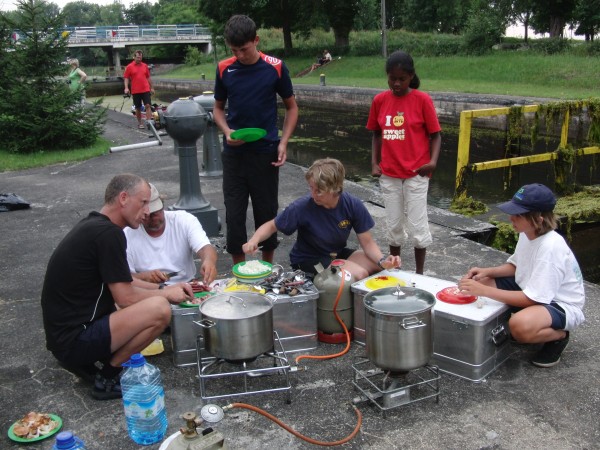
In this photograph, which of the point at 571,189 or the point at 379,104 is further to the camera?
the point at 571,189

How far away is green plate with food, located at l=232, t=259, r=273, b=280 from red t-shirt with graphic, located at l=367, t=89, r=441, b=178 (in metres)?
1.46

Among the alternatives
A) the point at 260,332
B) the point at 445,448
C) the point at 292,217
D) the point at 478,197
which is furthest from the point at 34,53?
the point at 445,448

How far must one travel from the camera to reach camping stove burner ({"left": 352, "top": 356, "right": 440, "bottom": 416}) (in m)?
3.20

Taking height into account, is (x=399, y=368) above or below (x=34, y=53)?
below

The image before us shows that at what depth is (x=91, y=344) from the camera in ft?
10.6

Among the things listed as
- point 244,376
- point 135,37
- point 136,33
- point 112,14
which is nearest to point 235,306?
point 244,376

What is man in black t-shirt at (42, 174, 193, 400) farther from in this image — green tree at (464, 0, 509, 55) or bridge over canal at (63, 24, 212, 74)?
bridge over canal at (63, 24, 212, 74)

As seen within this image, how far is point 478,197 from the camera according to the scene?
376 inches

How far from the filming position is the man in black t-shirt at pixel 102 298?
3176 mm

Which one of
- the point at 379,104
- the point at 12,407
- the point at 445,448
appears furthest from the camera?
the point at 379,104

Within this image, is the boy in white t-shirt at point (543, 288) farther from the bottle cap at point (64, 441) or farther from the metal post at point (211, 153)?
the metal post at point (211, 153)

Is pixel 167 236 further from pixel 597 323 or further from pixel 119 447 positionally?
pixel 597 323

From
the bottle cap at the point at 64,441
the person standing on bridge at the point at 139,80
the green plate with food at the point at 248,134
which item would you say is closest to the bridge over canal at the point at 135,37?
the person standing on bridge at the point at 139,80

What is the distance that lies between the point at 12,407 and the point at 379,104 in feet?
11.1
